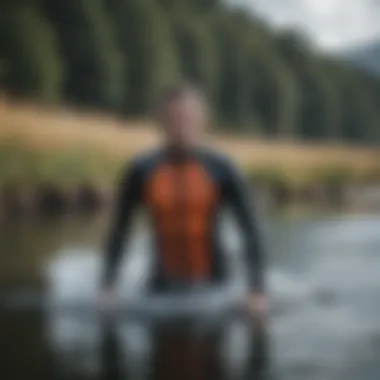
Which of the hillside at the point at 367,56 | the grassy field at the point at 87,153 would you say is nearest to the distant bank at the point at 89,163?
the grassy field at the point at 87,153

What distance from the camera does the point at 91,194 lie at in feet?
5.06

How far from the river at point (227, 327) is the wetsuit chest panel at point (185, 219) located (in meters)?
0.03

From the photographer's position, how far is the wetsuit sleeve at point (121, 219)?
1482 mm

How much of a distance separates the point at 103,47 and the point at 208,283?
0.38 meters

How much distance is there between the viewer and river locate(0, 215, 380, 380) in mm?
1396

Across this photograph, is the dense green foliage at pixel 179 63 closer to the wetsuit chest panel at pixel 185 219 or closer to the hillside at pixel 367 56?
the hillside at pixel 367 56

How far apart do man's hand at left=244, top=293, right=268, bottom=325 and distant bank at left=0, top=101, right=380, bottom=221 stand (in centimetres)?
14

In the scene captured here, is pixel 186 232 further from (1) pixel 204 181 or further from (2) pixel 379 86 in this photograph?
(2) pixel 379 86

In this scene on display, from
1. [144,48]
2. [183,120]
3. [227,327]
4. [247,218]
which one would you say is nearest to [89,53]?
[144,48]

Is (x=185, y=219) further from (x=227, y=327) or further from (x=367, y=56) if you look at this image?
(x=367, y=56)

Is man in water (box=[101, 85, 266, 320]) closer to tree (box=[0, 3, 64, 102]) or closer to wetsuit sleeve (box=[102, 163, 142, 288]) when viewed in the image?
wetsuit sleeve (box=[102, 163, 142, 288])

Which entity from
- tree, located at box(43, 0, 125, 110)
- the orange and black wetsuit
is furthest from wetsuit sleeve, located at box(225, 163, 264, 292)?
tree, located at box(43, 0, 125, 110)

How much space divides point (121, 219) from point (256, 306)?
0.21m

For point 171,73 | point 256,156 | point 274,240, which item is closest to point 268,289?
point 274,240
